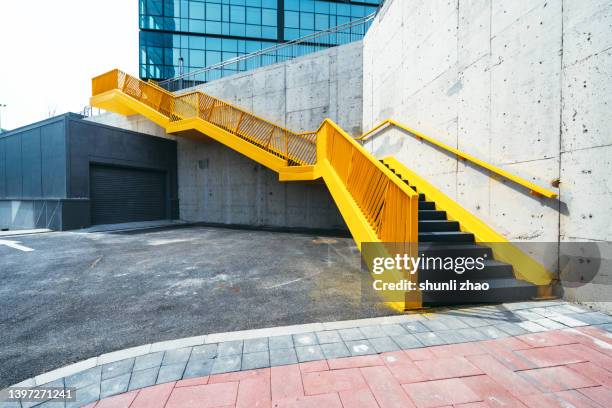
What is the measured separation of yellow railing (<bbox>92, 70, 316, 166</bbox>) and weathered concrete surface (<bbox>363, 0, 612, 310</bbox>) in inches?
170

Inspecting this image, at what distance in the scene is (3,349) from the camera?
2.63 meters

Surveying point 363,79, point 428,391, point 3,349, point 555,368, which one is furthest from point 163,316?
point 363,79

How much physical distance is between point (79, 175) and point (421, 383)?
530 inches

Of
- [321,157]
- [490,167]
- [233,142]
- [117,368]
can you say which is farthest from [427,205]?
[233,142]

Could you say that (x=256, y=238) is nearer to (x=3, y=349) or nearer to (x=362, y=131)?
(x=362, y=131)

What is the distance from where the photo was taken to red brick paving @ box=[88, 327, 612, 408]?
74.5 inches

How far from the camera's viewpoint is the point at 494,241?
4.36 m

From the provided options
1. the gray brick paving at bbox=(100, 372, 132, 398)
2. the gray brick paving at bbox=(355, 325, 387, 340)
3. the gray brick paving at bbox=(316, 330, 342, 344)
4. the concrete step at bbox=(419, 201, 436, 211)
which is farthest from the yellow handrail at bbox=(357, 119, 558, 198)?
the gray brick paving at bbox=(100, 372, 132, 398)

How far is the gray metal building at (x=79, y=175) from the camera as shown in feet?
34.5

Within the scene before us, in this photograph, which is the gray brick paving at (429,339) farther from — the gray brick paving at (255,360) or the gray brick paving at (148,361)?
the gray brick paving at (148,361)

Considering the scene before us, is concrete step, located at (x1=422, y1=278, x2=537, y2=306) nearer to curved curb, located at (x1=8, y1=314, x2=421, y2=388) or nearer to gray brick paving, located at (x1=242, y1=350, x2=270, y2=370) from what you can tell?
curved curb, located at (x1=8, y1=314, x2=421, y2=388)

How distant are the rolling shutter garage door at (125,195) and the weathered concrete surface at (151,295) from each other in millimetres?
4694

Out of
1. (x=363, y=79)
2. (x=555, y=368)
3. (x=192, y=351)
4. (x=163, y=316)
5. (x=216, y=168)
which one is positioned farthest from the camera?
(x=216, y=168)

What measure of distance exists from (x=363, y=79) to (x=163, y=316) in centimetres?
967
